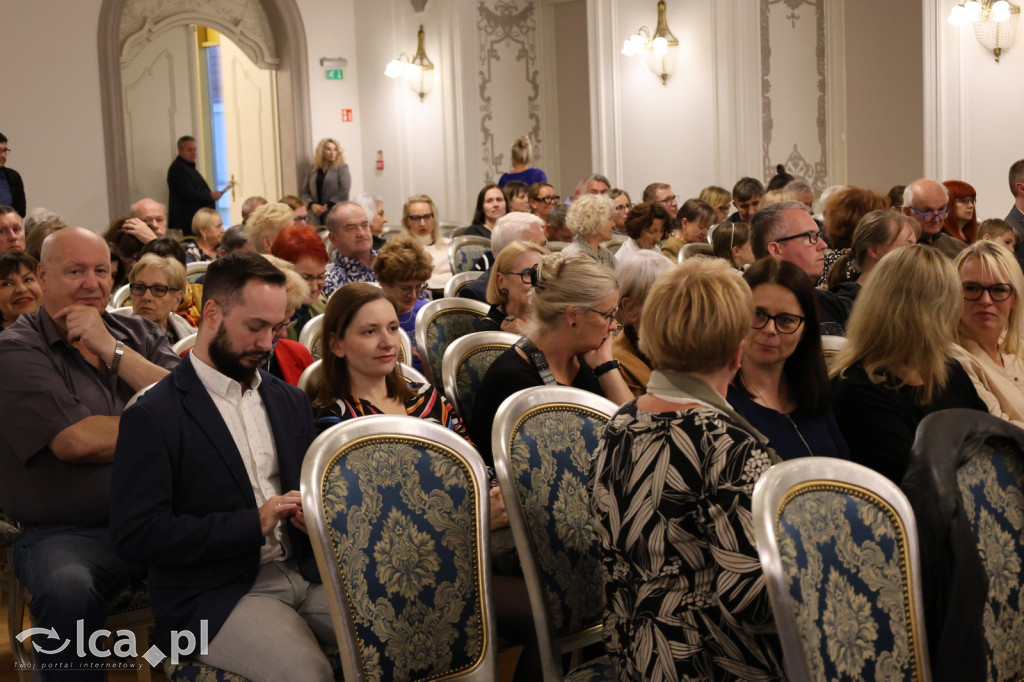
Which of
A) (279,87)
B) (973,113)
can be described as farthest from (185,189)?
(973,113)

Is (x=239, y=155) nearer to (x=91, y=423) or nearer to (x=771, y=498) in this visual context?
(x=91, y=423)

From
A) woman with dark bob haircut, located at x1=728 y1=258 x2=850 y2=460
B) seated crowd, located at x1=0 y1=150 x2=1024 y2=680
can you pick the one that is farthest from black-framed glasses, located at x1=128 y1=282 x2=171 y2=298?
woman with dark bob haircut, located at x1=728 y1=258 x2=850 y2=460

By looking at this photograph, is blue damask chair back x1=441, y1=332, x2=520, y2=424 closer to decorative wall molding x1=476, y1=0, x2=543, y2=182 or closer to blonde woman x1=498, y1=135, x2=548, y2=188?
blonde woman x1=498, y1=135, x2=548, y2=188

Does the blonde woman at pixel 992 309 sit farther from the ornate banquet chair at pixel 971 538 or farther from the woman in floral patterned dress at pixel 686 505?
the woman in floral patterned dress at pixel 686 505

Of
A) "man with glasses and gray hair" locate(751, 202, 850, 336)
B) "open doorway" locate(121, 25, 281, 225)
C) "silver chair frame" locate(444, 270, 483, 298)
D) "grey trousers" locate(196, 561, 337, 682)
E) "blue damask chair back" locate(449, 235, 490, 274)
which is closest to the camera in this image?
"grey trousers" locate(196, 561, 337, 682)

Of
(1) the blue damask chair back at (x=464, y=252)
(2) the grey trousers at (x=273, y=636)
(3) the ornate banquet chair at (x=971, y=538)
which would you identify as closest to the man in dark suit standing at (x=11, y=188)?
(1) the blue damask chair back at (x=464, y=252)

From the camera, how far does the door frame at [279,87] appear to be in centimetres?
1005

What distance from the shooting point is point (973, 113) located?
342 inches

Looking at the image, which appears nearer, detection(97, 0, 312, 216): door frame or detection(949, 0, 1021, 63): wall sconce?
detection(949, 0, 1021, 63): wall sconce

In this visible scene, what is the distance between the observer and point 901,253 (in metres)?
2.66

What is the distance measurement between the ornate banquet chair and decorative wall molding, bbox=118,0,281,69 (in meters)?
9.98

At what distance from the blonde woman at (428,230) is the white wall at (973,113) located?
4.19 meters

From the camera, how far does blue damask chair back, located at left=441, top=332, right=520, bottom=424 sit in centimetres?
330

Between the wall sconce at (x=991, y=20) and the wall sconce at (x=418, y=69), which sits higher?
the wall sconce at (x=418, y=69)
